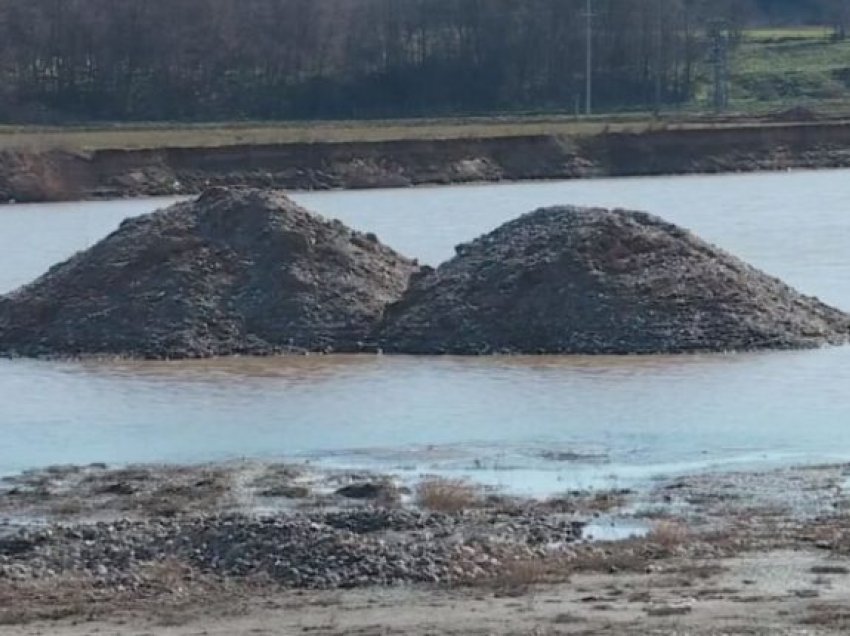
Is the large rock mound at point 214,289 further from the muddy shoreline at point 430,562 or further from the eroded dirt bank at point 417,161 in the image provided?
the eroded dirt bank at point 417,161

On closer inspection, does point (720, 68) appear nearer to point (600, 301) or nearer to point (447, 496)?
point (600, 301)

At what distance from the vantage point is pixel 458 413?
21484 mm

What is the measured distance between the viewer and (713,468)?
57.8 ft

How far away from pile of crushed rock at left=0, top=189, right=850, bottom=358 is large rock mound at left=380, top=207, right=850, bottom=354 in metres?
0.02

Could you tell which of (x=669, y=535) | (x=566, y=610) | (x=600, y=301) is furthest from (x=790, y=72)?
(x=566, y=610)

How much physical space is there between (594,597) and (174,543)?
9.30 feet

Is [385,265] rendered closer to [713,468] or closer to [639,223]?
[639,223]

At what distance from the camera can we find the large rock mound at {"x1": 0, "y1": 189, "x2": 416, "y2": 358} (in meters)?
26.5

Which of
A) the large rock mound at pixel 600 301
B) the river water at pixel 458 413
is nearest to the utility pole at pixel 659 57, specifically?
the river water at pixel 458 413

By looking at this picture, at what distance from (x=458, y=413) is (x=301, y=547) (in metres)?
8.29

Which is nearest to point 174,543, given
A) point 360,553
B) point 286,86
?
point 360,553

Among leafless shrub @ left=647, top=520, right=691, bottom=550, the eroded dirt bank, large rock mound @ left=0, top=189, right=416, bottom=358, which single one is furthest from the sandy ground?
the eroded dirt bank

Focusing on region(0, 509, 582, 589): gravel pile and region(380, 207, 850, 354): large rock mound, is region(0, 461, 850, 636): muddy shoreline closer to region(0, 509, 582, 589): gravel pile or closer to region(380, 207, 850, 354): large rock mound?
region(0, 509, 582, 589): gravel pile

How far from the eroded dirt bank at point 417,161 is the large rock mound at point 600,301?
32885 millimetres
